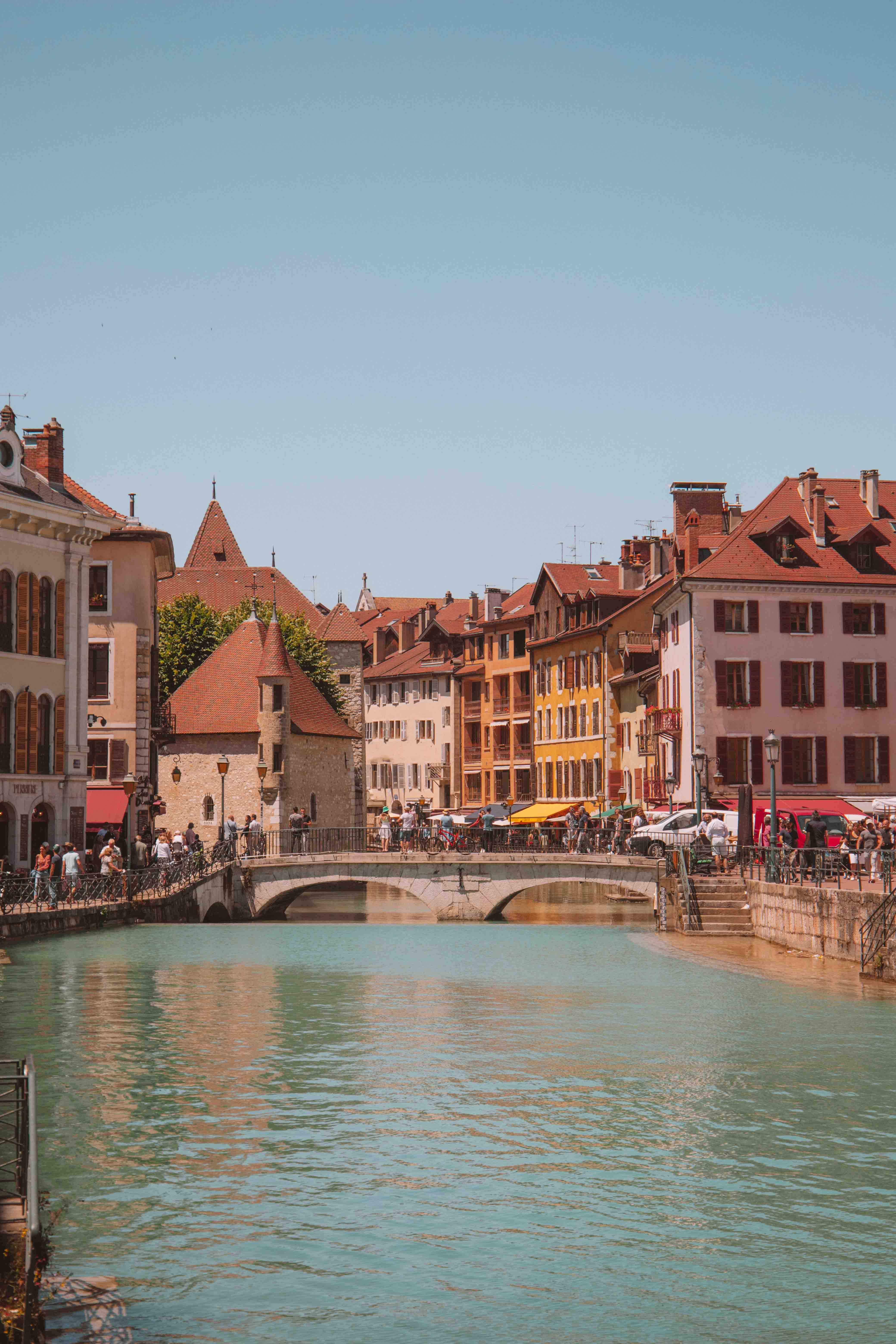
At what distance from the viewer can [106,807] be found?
53938 millimetres

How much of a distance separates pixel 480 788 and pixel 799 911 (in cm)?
5786

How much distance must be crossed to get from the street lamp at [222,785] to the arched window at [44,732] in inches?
279

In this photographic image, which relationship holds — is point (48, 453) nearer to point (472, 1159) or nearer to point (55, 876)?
point (55, 876)

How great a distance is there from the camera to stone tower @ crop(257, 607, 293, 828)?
74.8 meters

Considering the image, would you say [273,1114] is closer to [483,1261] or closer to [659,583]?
[483,1261]

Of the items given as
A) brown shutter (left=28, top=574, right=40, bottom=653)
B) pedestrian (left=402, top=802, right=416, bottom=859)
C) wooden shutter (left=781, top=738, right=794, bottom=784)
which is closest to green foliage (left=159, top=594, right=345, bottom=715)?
pedestrian (left=402, top=802, right=416, bottom=859)

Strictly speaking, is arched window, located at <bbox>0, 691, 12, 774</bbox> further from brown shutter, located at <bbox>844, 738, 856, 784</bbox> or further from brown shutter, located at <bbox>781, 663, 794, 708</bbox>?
brown shutter, located at <bbox>844, 738, 856, 784</bbox>

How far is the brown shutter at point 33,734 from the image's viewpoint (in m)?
46.7

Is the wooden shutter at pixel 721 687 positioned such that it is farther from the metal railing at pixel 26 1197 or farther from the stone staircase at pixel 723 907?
the metal railing at pixel 26 1197

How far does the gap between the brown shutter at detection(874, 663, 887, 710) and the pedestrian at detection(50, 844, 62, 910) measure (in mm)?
26544

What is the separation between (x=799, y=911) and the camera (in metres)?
36.2

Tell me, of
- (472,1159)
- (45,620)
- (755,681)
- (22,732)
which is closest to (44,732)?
(22,732)

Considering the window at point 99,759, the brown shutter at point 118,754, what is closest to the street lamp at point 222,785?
the brown shutter at point 118,754

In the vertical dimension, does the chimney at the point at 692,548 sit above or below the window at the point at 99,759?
above
